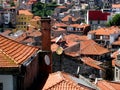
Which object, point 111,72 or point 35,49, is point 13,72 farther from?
point 111,72

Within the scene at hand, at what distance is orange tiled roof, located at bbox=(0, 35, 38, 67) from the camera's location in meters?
11.7

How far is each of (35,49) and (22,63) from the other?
113 inches

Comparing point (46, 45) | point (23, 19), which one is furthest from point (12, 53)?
point (23, 19)

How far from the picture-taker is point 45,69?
15.9m

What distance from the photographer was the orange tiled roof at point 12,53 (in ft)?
38.4

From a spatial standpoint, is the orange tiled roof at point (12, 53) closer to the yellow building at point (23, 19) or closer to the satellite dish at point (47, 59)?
the satellite dish at point (47, 59)

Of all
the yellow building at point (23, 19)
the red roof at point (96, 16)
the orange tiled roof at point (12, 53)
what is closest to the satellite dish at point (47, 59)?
the orange tiled roof at point (12, 53)

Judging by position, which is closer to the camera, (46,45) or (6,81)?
(6,81)

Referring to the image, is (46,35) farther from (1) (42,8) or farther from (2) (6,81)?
(1) (42,8)

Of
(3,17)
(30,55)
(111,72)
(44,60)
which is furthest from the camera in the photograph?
(3,17)

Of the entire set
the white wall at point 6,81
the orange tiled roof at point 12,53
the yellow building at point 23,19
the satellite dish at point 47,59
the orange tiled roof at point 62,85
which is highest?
the orange tiled roof at point 12,53

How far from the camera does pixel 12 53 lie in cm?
1240

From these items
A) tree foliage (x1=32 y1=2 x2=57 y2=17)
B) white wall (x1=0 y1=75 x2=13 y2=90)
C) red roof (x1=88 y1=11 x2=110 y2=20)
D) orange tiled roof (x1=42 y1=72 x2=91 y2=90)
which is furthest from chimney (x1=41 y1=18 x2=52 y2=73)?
tree foliage (x1=32 y1=2 x2=57 y2=17)

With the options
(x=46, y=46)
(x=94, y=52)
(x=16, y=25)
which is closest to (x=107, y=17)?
(x=16, y=25)
